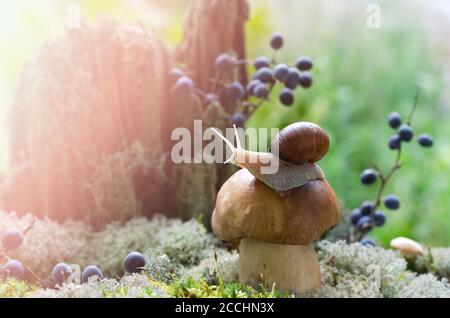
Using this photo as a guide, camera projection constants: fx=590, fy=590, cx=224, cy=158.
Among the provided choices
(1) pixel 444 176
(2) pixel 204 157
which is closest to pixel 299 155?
(2) pixel 204 157

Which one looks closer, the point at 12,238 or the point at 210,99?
the point at 12,238

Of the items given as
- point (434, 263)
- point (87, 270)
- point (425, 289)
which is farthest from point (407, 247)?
point (87, 270)

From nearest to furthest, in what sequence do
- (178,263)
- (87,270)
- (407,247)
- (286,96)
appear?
(87,270) < (178,263) < (407,247) < (286,96)

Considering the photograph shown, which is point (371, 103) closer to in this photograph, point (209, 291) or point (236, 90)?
point (236, 90)

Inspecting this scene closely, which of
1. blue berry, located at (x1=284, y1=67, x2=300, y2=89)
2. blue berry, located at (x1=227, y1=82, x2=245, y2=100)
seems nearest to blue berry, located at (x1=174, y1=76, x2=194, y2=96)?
blue berry, located at (x1=227, y1=82, x2=245, y2=100)

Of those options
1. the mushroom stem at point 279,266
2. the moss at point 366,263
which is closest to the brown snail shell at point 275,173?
the mushroom stem at point 279,266

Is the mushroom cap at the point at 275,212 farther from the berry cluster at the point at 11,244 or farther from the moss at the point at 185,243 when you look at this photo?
the berry cluster at the point at 11,244

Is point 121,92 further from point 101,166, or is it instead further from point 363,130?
point 363,130
